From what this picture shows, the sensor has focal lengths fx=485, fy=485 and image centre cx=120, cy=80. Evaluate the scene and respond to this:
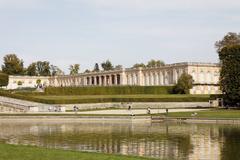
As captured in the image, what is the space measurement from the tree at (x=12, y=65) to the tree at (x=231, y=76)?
78318mm

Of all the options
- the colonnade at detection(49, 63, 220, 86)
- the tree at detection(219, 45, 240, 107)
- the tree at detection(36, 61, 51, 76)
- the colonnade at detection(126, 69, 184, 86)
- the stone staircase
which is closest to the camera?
the stone staircase

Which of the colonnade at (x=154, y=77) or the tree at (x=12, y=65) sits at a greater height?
the tree at (x=12, y=65)

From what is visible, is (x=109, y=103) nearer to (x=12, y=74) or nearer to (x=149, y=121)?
(x=149, y=121)

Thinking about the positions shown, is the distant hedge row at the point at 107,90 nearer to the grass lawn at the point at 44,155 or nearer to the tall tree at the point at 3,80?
the tall tree at the point at 3,80

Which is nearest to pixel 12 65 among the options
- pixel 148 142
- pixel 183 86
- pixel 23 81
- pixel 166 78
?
pixel 23 81

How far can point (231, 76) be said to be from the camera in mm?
62062

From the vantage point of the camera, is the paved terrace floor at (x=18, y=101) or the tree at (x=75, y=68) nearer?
the paved terrace floor at (x=18, y=101)

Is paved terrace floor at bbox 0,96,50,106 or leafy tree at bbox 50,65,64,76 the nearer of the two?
paved terrace floor at bbox 0,96,50,106

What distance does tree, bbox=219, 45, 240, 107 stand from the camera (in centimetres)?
6070

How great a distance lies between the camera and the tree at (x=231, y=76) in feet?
199

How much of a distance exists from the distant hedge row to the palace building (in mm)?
9163

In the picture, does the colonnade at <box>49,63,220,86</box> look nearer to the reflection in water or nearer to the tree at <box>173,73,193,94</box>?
the tree at <box>173,73,193,94</box>

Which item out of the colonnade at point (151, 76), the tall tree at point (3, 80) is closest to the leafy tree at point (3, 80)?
the tall tree at point (3, 80)

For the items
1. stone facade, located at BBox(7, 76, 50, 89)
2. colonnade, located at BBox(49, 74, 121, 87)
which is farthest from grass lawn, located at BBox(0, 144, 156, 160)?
stone facade, located at BBox(7, 76, 50, 89)
